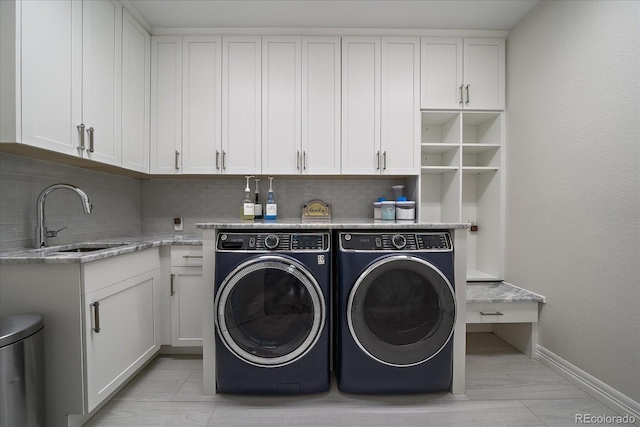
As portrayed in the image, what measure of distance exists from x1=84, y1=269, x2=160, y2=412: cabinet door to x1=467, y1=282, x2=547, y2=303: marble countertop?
85.1 inches

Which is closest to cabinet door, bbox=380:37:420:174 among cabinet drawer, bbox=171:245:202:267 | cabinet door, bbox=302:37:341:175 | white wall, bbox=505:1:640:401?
cabinet door, bbox=302:37:341:175

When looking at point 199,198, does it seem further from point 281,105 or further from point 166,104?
point 281,105

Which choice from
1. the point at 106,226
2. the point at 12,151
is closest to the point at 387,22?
the point at 12,151

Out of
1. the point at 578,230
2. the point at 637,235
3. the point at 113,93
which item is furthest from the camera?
the point at 113,93

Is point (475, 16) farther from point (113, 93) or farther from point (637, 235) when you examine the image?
point (113, 93)

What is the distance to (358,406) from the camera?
64.4 inches

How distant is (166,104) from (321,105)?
1.25 metres

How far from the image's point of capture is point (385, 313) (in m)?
1.62

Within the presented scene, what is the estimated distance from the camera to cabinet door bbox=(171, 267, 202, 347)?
2105 millimetres

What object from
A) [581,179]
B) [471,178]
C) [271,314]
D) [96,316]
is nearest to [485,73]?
[471,178]

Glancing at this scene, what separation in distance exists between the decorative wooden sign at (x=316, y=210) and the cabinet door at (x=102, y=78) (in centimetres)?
144

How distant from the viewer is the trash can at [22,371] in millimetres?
1140

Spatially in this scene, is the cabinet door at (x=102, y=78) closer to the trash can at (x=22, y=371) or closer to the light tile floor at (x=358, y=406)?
the trash can at (x=22, y=371)

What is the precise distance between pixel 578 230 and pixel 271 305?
74.4 inches
